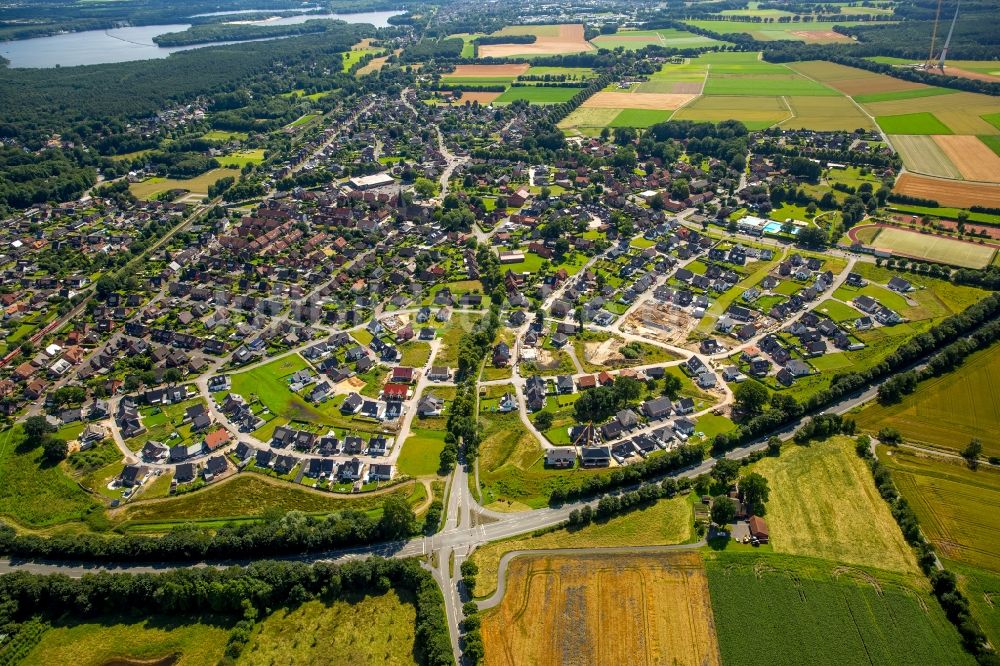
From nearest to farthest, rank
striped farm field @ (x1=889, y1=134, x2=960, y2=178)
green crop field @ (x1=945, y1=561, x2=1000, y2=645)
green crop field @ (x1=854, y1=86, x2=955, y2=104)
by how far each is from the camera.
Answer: green crop field @ (x1=945, y1=561, x2=1000, y2=645)
striped farm field @ (x1=889, y1=134, x2=960, y2=178)
green crop field @ (x1=854, y1=86, x2=955, y2=104)

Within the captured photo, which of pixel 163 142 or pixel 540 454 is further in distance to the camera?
pixel 163 142

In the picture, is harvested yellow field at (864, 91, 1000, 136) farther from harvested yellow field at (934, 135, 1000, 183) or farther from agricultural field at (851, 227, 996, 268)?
agricultural field at (851, 227, 996, 268)

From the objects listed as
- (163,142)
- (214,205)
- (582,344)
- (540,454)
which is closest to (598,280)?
(582,344)

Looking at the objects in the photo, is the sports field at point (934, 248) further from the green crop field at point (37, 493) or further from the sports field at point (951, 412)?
the green crop field at point (37, 493)

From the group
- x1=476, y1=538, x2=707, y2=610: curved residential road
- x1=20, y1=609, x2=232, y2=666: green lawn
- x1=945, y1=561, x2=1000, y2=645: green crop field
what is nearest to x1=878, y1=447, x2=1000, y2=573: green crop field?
x1=945, y1=561, x2=1000, y2=645: green crop field

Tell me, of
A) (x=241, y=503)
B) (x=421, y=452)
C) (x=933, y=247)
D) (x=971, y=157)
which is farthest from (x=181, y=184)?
(x=971, y=157)

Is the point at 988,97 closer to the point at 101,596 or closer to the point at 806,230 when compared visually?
the point at 806,230
